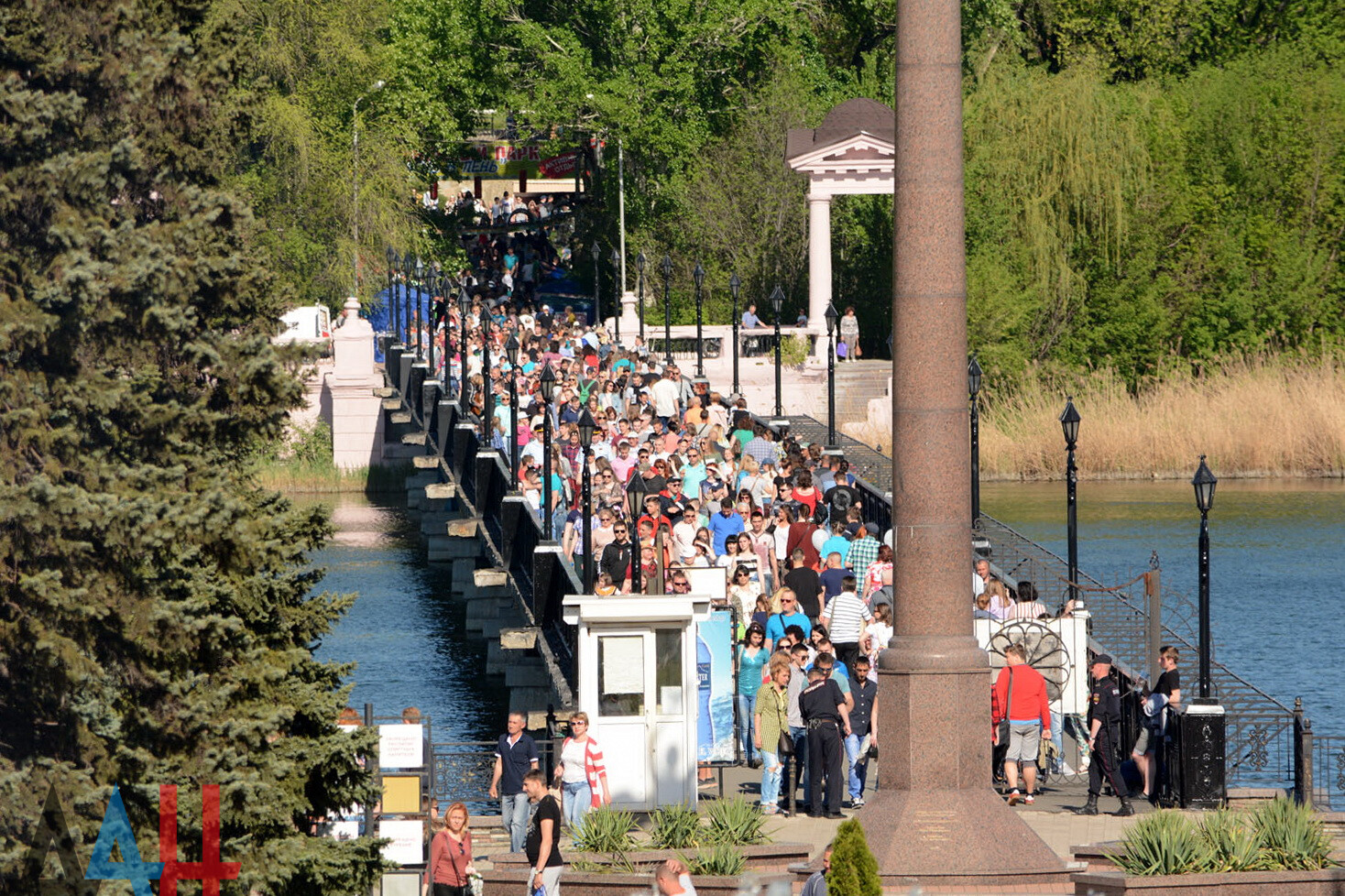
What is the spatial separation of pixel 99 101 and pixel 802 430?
3308 centimetres

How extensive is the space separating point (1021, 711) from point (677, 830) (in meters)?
4.60

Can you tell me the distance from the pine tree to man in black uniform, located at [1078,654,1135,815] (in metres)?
6.97

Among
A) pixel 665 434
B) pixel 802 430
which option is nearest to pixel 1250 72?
pixel 802 430

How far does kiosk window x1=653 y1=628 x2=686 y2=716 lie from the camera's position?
22609mm

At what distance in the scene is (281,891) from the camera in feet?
58.4

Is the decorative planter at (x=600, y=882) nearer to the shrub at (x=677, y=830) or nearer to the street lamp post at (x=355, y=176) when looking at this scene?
the shrub at (x=677, y=830)

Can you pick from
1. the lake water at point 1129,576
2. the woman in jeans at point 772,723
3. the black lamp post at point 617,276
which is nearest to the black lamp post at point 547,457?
the lake water at point 1129,576

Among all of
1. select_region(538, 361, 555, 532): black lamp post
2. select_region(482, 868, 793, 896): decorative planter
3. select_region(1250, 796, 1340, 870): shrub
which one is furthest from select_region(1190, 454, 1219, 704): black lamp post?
select_region(538, 361, 555, 532): black lamp post

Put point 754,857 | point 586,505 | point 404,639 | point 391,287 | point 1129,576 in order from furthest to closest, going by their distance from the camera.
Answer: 1. point 391,287
2. point 404,639
3. point 1129,576
4. point 586,505
5. point 754,857

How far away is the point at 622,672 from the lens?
22641mm

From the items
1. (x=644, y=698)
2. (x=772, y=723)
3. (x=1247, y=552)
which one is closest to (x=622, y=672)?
(x=644, y=698)

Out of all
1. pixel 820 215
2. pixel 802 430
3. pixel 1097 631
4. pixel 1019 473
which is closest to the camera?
pixel 1097 631

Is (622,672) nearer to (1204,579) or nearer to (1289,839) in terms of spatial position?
(1204,579)

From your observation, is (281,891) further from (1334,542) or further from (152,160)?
(1334,542)
